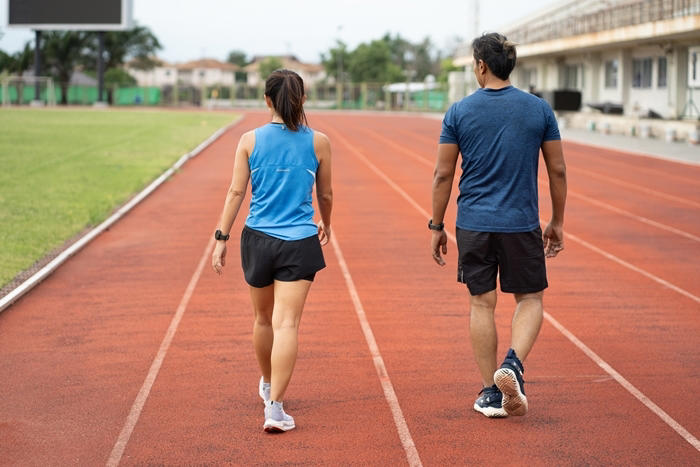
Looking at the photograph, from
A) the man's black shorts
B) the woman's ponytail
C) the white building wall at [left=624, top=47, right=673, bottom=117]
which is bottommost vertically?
the man's black shorts

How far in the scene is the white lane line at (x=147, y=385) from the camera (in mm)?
4852

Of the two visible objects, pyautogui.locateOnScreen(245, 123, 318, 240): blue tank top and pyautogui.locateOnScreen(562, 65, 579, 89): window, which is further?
pyautogui.locateOnScreen(562, 65, 579, 89): window

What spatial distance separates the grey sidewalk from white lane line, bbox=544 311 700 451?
18.1 m

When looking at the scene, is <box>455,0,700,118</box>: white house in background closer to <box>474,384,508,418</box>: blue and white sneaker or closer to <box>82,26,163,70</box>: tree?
<box>474,384,508,418</box>: blue and white sneaker

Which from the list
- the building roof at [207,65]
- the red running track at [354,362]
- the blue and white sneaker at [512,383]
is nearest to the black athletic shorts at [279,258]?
the red running track at [354,362]

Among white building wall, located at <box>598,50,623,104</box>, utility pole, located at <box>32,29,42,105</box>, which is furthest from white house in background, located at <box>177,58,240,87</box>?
white building wall, located at <box>598,50,623,104</box>

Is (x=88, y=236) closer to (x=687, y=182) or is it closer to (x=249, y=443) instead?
(x=249, y=443)

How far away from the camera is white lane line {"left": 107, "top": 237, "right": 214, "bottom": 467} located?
4.85m

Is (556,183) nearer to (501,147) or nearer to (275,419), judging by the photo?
(501,147)

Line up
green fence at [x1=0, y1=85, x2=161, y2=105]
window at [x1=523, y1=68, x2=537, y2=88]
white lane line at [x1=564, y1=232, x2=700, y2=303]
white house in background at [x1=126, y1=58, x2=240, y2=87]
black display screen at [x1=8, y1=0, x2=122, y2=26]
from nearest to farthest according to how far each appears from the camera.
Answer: white lane line at [x1=564, y1=232, x2=700, y2=303] → window at [x1=523, y1=68, x2=537, y2=88] → black display screen at [x1=8, y1=0, x2=122, y2=26] → green fence at [x1=0, y1=85, x2=161, y2=105] → white house in background at [x1=126, y1=58, x2=240, y2=87]

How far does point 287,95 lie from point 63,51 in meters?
87.3

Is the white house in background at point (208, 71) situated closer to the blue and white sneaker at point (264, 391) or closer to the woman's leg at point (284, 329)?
the blue and white sneaker at point (264, 391)

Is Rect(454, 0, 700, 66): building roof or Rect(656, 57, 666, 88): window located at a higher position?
Rect(454, 0, 700, 66): building roof

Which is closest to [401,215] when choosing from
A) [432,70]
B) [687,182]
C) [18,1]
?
[687,182]
